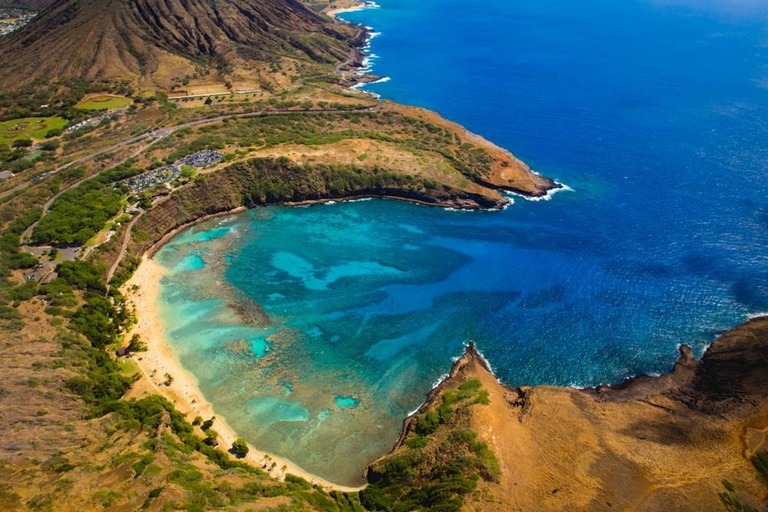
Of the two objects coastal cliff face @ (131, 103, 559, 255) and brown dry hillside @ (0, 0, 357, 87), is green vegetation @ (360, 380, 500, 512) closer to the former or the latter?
coastal cliff face @ (131, 103, 559, 255)

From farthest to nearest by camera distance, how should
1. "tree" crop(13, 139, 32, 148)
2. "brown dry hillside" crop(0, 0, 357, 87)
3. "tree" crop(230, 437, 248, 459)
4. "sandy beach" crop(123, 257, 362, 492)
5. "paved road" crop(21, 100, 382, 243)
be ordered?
"brown dry hillside" crop(0, 0, 357, 87)
"tree" crop(13, 139, 32, 148)
"paved road" crop(21, 100, 382, 243)
"tree" crop(230, 437, 248, 459)
"sandy beach" crop(123, 257, 362, 492)

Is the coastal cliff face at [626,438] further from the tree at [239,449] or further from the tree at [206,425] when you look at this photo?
the tree at [206,425]

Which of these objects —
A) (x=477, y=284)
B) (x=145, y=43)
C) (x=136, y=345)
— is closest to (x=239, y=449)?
(x=136, y=345)

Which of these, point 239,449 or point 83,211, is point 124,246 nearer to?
point 83,211

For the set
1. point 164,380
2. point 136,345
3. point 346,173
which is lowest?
point 164,380

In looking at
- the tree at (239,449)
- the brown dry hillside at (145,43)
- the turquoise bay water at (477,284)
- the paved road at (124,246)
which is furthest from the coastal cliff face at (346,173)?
the brown dry hillside at (145,43)

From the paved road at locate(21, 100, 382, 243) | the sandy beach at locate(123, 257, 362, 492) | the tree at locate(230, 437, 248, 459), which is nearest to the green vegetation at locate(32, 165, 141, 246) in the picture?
the paved road at locate(21, 100, 382, 243)

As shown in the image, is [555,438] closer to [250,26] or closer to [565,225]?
[565,225]
